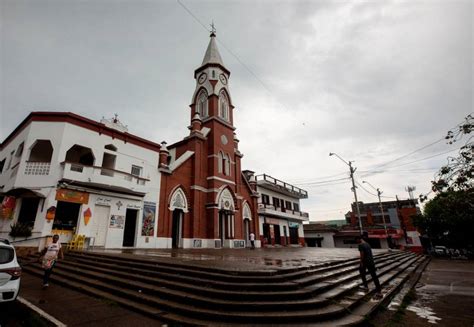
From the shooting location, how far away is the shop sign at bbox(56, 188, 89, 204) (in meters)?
14.2

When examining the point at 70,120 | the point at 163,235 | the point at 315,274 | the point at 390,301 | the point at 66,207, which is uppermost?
the point at 70,120

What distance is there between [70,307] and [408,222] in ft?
159

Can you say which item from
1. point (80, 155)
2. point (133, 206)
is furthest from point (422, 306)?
point (80, 155)

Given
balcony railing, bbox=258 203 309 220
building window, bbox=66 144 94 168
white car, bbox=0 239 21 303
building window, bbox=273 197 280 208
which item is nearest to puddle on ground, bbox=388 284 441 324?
white car, bbox=0 239 21 303

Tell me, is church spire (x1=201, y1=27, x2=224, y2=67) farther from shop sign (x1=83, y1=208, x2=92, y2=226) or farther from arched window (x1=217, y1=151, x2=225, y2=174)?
shop sign (x1=83, y1=208, x2=92, y2=226)

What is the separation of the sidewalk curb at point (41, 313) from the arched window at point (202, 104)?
20.6 metres

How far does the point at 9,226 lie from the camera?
46.5 ft

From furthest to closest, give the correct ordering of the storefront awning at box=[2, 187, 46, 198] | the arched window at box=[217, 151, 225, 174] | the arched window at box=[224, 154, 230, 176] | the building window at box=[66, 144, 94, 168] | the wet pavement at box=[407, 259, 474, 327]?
1. the arched window at box=[224, 154, 230, 176]
2. the arched window at box=[217, 151, 225, 174]
3. the building window at box=[66, 144, 94, 168]
4. the storefront awning at box=[2, 187, 46, 198]
5. the wet pavement at box=[407, 259, 474, 327]

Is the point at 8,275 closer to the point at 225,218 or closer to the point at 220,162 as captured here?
the point at 225,218

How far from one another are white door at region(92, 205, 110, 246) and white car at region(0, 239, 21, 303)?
9.65 meters

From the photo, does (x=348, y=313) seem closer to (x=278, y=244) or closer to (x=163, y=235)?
(x=163, y=235)

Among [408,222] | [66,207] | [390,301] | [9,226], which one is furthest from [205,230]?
[408,222]

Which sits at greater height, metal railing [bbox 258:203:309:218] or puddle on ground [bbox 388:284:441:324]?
metal railing [bbox 258:203:309:218]

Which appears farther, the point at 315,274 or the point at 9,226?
the point at 9,226
